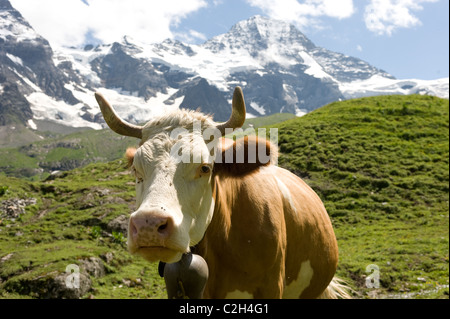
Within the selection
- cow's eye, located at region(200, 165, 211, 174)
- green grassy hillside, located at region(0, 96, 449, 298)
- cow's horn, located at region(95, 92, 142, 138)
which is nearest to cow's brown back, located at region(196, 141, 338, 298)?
cow's eye, located at region(200, 165, 211, 174)

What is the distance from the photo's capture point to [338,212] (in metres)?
20.4

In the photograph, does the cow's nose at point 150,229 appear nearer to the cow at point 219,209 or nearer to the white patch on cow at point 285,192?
the cow at point 219,209

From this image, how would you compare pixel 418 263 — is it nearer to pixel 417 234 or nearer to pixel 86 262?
pixel 417 234

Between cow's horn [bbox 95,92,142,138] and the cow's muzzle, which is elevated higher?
cow's horn [bbox 95,92,142,138]

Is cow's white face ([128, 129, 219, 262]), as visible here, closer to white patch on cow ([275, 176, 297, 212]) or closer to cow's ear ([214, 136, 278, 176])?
cow's ear ([214, 136, 278, 176])

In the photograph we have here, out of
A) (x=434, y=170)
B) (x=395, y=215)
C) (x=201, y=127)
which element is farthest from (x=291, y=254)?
(x=434, y=170)

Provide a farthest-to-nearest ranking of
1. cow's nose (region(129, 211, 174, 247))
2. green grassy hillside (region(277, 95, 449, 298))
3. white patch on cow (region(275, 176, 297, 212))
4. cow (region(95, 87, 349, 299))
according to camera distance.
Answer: green grassy hillside (region(277, 95, 449, 298)), white patch on cow (region(275, 176, 297, 212)), cow (region(95, 87, 349, 299)), cow's nose (region(129, 211, 174, 247))

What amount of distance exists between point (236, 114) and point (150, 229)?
1706 mm

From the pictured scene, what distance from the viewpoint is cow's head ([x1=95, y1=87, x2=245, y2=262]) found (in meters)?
3.40

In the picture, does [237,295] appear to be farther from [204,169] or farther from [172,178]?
[172,178]

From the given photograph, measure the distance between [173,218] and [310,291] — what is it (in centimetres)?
398

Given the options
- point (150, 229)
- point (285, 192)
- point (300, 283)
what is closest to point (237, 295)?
point (300, 283)

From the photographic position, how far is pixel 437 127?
31.8 m

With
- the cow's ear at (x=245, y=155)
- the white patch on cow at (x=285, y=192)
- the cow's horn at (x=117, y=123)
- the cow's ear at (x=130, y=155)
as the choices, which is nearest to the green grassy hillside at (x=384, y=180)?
the white patch on cow at (x=285, y=192)
